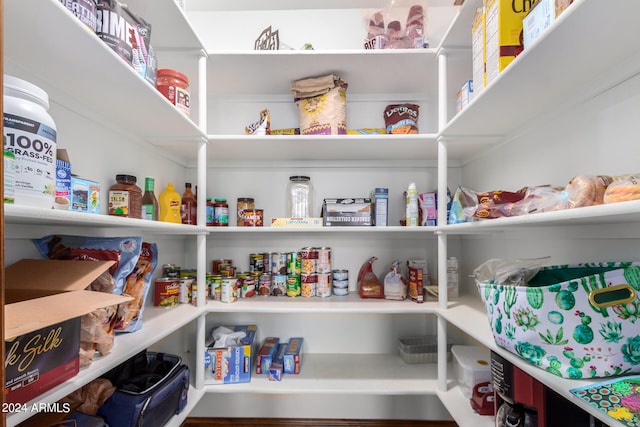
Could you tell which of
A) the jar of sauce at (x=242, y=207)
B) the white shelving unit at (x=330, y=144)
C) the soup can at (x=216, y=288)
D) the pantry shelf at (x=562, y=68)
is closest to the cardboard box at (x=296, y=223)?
the white shelving unit at (x=330, y=144)

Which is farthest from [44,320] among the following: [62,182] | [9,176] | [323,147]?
[323,147]

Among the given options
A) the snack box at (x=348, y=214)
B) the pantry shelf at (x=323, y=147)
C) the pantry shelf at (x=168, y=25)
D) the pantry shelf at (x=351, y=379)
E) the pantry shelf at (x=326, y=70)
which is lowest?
the pantry shelf at (x=351, y=379)

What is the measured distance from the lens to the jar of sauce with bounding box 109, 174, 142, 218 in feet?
4.10

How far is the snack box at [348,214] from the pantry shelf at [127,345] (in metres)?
0.79

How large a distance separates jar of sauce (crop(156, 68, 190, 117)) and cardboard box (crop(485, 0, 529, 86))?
1.19 metres

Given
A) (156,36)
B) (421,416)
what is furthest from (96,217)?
(421,416)

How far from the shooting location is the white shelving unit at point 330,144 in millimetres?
818

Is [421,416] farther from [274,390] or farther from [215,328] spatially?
[215,328]

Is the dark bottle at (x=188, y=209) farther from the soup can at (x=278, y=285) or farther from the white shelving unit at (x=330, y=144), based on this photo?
the soup can at (x=278, y=285)

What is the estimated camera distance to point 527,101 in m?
1.12

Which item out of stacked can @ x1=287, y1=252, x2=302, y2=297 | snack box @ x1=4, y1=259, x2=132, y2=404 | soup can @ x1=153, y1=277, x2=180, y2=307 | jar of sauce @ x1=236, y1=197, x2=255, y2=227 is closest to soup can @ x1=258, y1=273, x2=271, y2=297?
stacked can @ x1=287, y1=252, x2=302, y2=297

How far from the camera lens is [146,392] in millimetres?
1055

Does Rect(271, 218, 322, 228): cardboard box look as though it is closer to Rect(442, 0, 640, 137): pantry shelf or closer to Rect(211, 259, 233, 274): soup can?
Rect(211, 259, 233, 274): soup can

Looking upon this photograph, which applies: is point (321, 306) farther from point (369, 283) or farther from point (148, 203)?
point (148, 203)
